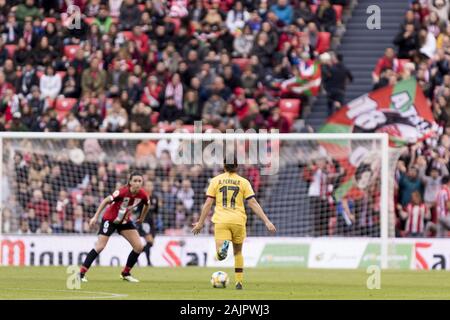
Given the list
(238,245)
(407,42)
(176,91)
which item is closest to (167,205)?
(176,91)

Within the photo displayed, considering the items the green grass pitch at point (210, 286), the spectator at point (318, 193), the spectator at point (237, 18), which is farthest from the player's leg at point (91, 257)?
the spectator at point (237, 18)

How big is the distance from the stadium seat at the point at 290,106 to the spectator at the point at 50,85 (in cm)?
565

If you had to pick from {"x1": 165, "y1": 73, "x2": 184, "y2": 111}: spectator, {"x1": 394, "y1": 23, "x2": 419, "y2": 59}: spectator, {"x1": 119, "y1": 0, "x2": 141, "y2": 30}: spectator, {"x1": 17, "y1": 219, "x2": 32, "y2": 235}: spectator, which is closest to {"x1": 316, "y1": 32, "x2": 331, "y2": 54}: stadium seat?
{"x1": 394, "y1": 23, "x2": 419, "y2": 59}: spectator

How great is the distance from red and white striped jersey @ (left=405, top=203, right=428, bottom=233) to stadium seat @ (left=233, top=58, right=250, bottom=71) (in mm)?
5828

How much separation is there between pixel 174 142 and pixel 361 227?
4768 mm

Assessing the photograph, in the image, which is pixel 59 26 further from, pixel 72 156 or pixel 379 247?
pixel 379 247

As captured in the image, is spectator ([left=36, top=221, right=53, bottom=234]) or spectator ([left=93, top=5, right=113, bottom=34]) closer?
spectator ([left=36, top=221, right=53, bottom=234])

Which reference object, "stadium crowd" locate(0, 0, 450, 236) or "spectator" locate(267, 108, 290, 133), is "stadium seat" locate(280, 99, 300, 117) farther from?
"spectator" locate(267, 108, 290, 133)

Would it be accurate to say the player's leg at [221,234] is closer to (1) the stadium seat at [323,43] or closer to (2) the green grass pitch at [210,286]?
(2) the green grass pitch at [210,286]

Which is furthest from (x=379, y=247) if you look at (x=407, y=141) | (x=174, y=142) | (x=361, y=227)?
(x=174, y=142)

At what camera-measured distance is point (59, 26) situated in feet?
122

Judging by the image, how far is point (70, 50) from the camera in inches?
1446

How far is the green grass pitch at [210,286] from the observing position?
21125mm

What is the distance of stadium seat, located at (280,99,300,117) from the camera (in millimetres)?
34594
